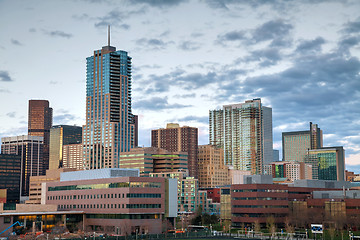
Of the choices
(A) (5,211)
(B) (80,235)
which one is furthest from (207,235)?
(A) (5,211)

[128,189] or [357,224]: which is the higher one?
[128,189]

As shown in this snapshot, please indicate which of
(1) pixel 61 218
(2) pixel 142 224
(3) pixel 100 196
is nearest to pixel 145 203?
(2) pixel 142 224

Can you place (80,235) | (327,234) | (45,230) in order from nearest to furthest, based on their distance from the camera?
1. (80,235)
2. (327,234)
3. (45,230)

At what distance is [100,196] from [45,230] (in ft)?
74.2

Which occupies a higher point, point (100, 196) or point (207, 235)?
point (100, 196)

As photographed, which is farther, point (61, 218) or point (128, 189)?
point (61, 218)

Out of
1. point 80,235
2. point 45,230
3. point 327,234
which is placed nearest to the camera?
point 80,235

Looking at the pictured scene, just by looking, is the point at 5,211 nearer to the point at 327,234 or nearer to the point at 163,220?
the point at 163,220

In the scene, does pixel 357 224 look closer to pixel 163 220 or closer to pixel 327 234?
pixel 327 234

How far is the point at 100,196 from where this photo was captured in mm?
195500

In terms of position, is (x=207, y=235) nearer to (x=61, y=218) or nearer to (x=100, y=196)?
(x=100, y=196)

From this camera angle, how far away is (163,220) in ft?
634

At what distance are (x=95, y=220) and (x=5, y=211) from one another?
104ft

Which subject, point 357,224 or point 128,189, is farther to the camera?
point 357,224
